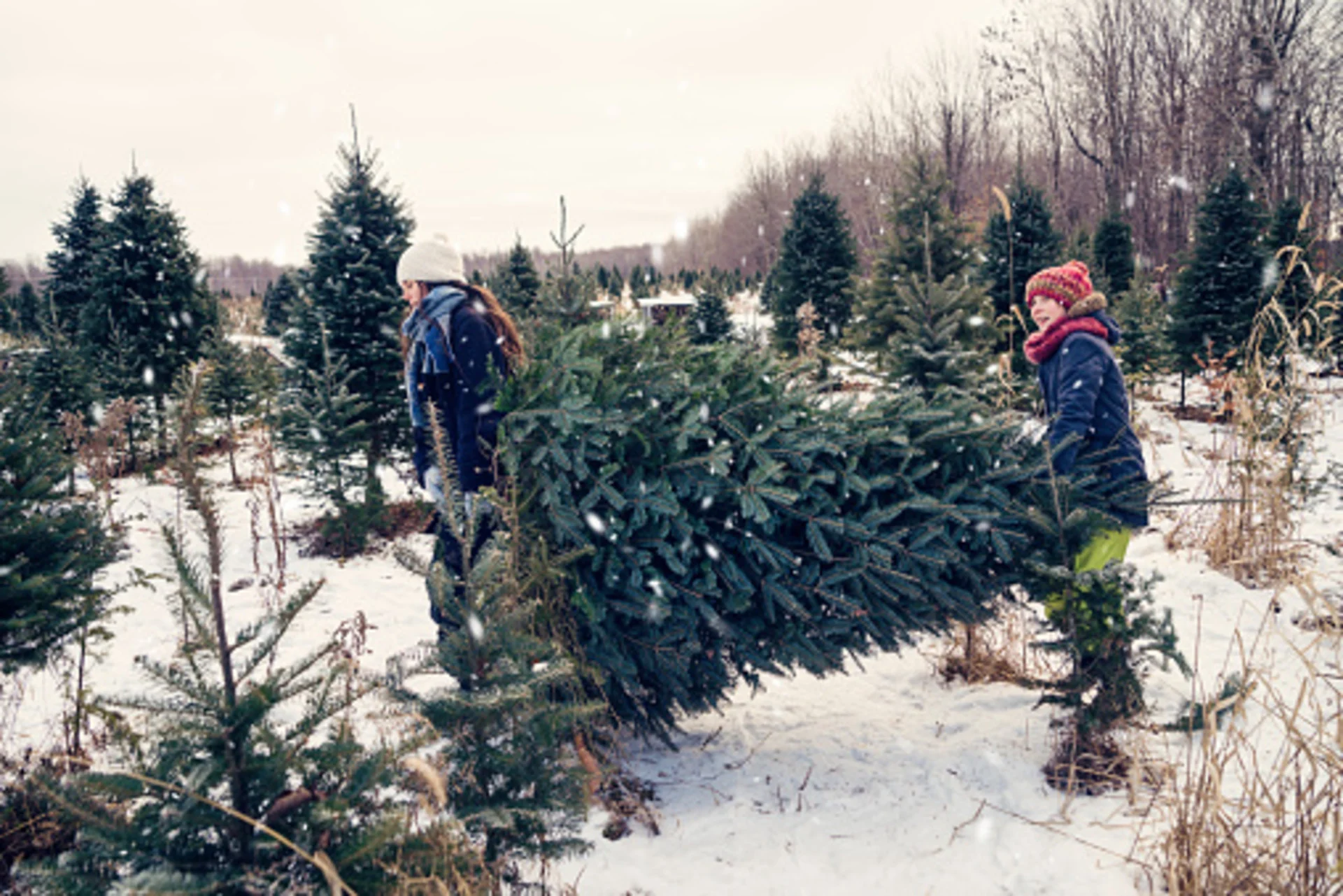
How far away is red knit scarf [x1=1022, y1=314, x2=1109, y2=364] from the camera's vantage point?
3.54 meters

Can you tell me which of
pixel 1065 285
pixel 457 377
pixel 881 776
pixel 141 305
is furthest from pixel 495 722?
pixel 141 305

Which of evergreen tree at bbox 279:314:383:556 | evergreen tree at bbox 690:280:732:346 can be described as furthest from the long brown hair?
evergreen tree at bbox 690:280:732:346

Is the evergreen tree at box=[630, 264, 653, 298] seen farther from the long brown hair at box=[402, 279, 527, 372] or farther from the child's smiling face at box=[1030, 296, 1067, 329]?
the child's smiling face at box=[1030, 296, 1067, 329]

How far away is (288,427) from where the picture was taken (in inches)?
284

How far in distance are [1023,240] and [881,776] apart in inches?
420

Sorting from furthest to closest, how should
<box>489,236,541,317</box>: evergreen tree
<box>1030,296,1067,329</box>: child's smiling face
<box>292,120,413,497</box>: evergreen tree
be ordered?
<box>489,236,541,317</box>: evergreen tree < <box>292,120,413,497</box>: evergreen tree < <box>1030,296,1067,329</box>: child's smiling face

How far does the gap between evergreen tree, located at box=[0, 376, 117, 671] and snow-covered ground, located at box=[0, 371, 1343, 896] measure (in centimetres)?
24

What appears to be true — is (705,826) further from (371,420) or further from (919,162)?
(919,162)

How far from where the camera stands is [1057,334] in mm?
3646

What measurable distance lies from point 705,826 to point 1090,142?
111 feet

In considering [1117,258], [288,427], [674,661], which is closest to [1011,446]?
[674,661]

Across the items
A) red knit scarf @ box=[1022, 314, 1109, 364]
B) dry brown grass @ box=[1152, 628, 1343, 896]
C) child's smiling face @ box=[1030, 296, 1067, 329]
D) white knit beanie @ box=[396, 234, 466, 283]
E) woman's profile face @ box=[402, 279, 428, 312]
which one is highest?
white knit beanie @ box=[396, 234, 466, 283]

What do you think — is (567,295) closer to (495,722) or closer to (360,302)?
(495,722)

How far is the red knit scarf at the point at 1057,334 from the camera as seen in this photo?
354cm
